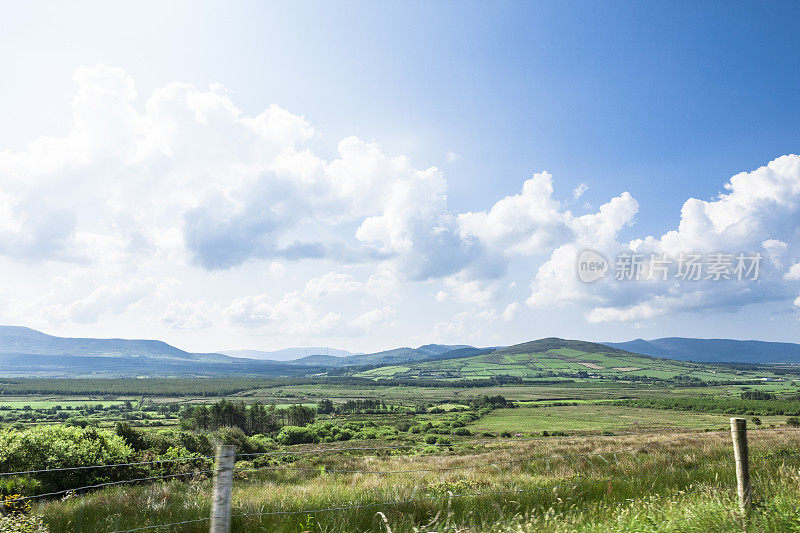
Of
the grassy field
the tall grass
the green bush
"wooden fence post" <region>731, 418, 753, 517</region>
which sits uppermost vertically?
"wooden fence post" <region>731, 418, 753, 517</region>

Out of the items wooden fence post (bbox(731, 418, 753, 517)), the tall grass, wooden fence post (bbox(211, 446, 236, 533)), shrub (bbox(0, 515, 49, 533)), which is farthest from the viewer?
wooden fence post (bbox(731, 418, 753, 517))

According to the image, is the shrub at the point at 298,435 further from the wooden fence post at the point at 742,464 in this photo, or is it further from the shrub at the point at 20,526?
the wooden fence post at the point at 742,464

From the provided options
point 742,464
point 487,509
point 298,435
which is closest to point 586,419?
point 298,435

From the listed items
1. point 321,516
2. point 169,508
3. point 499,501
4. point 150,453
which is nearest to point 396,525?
point 321,516

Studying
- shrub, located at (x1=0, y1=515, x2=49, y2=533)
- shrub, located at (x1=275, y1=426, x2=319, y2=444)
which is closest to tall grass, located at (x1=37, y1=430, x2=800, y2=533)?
shrub, located at (x1=0, y1=515, x2=49, y2=533)

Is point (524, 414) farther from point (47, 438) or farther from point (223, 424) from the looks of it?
point (47, 438)

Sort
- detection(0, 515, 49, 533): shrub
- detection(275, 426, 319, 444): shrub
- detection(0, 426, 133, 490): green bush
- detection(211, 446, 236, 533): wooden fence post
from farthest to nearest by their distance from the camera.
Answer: detection(275, 426, 319, 444): shrub, detection(0, 426, 133, 490): green bush, detection(0, 515, 49, 533): shrub, detection(211, 446, 236, 533): wooden fence post

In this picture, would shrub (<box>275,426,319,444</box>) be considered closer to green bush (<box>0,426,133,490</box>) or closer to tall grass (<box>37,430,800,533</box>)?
green bush (<box>0,426,133,490</box>)

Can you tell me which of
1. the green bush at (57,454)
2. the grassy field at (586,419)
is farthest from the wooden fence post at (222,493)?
the grassy field at (586,419)

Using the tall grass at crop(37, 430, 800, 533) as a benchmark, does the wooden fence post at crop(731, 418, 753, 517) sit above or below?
above

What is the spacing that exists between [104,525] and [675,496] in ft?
30.8

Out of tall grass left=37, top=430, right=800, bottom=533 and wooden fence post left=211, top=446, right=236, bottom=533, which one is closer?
wooden fence post left=211, top=446, right=236, bottom=533

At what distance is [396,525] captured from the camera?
6230 mm

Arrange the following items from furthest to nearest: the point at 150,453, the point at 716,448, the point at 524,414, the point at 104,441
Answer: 1. the point at 524,414
2. the point at 150,453
3. the point at 104,441
4. the point at 716,448
